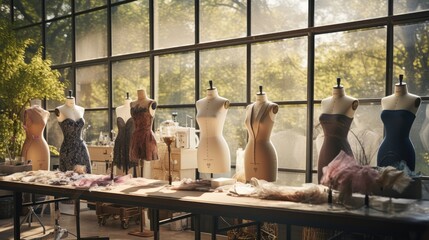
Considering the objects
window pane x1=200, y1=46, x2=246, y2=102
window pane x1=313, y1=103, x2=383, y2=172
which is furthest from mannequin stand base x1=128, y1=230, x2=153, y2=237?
window pane x1=313, y1=103, x2=383, y2=172

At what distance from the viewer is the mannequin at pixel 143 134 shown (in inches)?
164

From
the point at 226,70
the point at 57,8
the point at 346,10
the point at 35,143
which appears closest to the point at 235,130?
the point at 226,70

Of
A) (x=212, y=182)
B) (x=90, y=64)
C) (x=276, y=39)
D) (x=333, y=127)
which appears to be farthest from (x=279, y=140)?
(x=90, y=64)

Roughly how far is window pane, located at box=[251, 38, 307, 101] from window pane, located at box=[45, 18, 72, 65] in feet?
12.5

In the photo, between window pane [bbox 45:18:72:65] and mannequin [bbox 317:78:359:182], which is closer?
mannequin [bbox 317:78:359:182]

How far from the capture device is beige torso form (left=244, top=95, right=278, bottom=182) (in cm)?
343

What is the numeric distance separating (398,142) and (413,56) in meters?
1.27

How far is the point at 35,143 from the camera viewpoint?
15.6ft

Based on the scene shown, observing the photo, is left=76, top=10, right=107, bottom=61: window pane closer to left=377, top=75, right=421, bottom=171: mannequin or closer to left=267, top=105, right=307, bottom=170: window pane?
left=267, top=105, right=307, bottom=170: window pane

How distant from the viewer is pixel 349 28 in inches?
177

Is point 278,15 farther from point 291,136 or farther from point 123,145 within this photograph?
point 123,145

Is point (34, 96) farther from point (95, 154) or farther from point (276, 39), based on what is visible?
point (276, 39)

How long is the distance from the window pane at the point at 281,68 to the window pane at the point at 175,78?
3.34 feet

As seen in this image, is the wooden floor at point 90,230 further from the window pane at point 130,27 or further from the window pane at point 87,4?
the window pane at point 87,4
